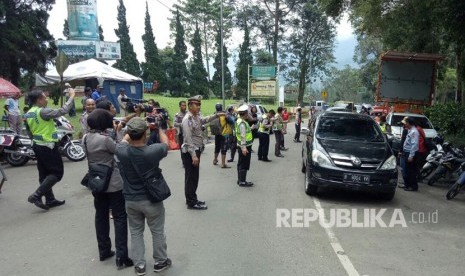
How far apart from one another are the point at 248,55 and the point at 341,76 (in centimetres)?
6306

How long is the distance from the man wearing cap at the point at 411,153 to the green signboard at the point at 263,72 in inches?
974

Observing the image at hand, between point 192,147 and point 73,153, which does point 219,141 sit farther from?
point 192,147

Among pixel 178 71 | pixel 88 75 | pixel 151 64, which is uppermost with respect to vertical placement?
pixel 151 64

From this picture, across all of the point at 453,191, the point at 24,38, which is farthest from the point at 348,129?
the point at 24,38

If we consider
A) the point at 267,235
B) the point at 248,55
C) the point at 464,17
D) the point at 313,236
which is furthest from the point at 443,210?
the point at 248,55

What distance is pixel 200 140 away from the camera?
22.2 ft

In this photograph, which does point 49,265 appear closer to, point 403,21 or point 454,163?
point 454,163

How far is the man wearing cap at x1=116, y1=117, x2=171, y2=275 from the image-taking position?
4.05 meters

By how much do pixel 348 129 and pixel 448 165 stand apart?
8.65 feet

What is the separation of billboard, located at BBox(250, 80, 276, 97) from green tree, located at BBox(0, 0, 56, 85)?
15.7m

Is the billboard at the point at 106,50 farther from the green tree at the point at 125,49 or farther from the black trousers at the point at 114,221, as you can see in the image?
the black trousers at the point at 114,221

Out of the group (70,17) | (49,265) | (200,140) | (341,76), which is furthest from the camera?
(341,76)

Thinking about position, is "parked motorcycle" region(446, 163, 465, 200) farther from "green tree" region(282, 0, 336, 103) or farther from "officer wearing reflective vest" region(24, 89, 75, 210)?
"green tree" region(282, 0, 336, 103)

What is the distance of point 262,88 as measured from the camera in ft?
109
